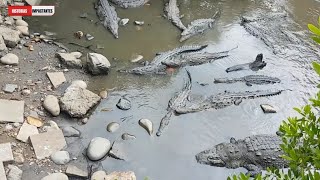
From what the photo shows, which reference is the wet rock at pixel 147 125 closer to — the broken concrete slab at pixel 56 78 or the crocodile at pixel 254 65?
the broken concrete slab at pixel 56 78

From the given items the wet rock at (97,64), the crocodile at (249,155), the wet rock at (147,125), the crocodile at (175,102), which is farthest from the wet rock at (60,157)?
the wet rock at (97,64)

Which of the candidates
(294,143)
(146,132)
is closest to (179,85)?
(146,132)

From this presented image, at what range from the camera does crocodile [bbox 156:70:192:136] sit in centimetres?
677

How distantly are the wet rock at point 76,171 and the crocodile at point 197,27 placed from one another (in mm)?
4580

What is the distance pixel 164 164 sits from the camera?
611 centimetres

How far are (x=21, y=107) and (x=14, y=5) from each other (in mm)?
3410

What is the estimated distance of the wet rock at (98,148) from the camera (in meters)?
5.94

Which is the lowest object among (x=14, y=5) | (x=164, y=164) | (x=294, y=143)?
(x=164, y=164)

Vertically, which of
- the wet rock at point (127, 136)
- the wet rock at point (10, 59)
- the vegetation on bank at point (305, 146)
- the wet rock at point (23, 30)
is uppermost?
the vegetation on bank at point (305, 146)

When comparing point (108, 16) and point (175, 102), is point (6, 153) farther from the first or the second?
point (108, 16)

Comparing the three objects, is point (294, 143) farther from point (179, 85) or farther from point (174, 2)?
point (174, 2)

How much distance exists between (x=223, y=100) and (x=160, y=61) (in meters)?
1.66

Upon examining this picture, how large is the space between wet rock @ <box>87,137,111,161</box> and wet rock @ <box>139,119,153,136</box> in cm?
76

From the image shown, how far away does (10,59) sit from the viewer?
23.9ft
